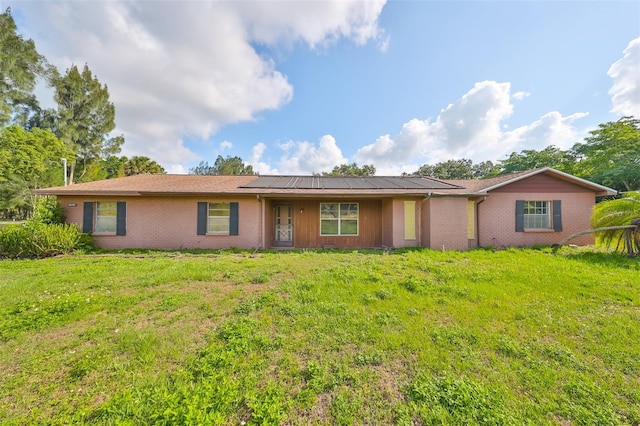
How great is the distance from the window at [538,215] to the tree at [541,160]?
59.3ft

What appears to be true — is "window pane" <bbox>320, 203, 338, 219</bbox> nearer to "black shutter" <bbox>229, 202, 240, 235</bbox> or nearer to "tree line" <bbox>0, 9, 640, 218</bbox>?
"black shutter" <bbox>229, 202, 240, 235</bbox>

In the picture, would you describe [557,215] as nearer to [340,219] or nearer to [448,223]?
[448,223]

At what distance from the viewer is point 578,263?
6.41 m

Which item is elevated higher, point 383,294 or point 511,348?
point 383,294

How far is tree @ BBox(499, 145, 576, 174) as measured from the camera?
24398mm

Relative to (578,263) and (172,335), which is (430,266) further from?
(172,335)

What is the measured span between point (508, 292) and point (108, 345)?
254 inches

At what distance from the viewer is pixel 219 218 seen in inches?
390

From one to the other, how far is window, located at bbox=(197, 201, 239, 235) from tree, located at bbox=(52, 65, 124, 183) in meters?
23.9

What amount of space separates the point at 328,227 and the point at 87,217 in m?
9.60

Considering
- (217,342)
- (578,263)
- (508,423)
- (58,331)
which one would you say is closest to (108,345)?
(58,331)

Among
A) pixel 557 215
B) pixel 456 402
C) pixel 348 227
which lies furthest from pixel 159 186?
pixel 557 215

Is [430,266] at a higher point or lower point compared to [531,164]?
lower

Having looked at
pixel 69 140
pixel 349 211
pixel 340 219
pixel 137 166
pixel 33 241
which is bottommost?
pixel 33 241
